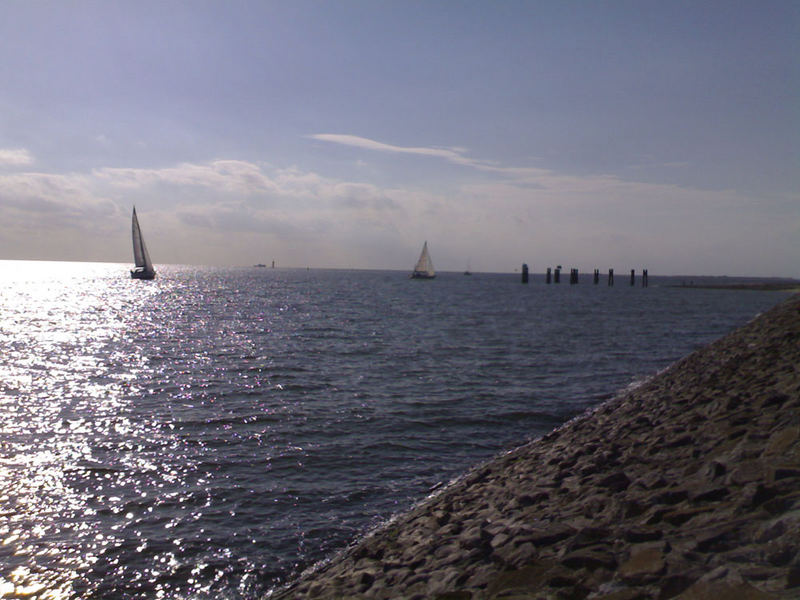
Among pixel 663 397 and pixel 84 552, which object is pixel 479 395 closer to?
pixel 663 397

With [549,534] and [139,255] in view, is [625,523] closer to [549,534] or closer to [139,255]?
[549,534]

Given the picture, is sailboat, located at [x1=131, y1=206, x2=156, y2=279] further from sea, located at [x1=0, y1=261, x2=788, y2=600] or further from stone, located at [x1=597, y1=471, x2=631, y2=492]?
stone, located at [x1=597, y1=471, x2=631, y2=492]

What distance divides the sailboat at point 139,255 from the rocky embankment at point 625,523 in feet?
338

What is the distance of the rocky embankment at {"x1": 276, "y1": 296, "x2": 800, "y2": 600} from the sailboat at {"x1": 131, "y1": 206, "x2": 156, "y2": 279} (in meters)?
103

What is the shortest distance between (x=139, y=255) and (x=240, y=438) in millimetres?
112183

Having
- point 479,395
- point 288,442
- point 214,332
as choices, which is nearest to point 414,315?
point 214,332

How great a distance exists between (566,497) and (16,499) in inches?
420

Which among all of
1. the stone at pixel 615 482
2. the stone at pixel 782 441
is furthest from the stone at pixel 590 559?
the stone at pixel 782 441

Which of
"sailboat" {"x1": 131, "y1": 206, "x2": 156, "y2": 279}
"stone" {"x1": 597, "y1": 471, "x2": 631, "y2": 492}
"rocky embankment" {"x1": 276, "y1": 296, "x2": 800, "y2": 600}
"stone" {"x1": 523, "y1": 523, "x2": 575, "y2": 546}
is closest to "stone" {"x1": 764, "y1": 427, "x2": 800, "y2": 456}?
"rocky embankment" {"x1": 276, "y1": 296, "x2": 800, "y2": 600}

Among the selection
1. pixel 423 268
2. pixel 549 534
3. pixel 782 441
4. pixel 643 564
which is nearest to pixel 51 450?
pixel 549 534

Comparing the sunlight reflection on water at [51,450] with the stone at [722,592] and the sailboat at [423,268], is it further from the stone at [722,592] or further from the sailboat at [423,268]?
the sailboat at [423,268]

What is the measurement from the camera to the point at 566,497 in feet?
25.5

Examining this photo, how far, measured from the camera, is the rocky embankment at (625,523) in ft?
15.2

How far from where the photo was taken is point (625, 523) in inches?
237
